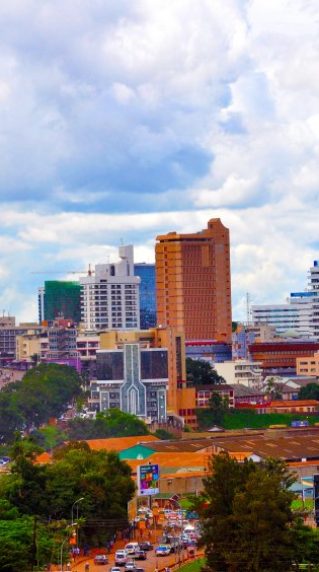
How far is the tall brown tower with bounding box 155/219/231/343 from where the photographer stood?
17875cm

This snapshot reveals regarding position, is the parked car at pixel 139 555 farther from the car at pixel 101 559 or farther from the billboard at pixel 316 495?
the billboard at pixel 316 495

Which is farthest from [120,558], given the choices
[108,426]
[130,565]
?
[108,426]

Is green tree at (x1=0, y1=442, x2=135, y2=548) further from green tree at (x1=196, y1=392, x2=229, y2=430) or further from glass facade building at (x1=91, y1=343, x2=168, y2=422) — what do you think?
green tree at (x1=196, y1=392, x2=229, y2=430)

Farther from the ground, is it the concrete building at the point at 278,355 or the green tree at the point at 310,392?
the concrete building at the point at 278,355

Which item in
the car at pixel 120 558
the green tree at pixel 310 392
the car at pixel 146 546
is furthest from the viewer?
the green tree at pixel 310 392

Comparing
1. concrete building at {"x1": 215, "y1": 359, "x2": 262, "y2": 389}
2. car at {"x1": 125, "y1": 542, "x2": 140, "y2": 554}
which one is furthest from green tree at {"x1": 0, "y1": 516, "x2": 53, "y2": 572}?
concrete building at {"x1": 215, "y1": 359, "x2": 262, "y2": 389}

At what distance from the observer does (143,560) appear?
71.1 m

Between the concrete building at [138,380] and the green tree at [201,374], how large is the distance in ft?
33.8

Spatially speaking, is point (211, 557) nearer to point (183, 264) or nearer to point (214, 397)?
point (214, 397)

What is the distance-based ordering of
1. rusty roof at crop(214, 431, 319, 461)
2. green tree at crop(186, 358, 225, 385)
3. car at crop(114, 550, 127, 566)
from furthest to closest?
1. green tree at crop(186, 358, 225, 385)
2. rusty roof at crop(214, 431, 319, 461)
3. car at crop(114, 550, 127, 566)

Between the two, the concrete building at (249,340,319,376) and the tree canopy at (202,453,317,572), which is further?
the concrete building at (249,340,319,376)

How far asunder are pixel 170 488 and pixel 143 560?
19.6m

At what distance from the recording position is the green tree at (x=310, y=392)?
15088cm

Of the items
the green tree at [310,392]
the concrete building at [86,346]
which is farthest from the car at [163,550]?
the concrete building at [86,346]
